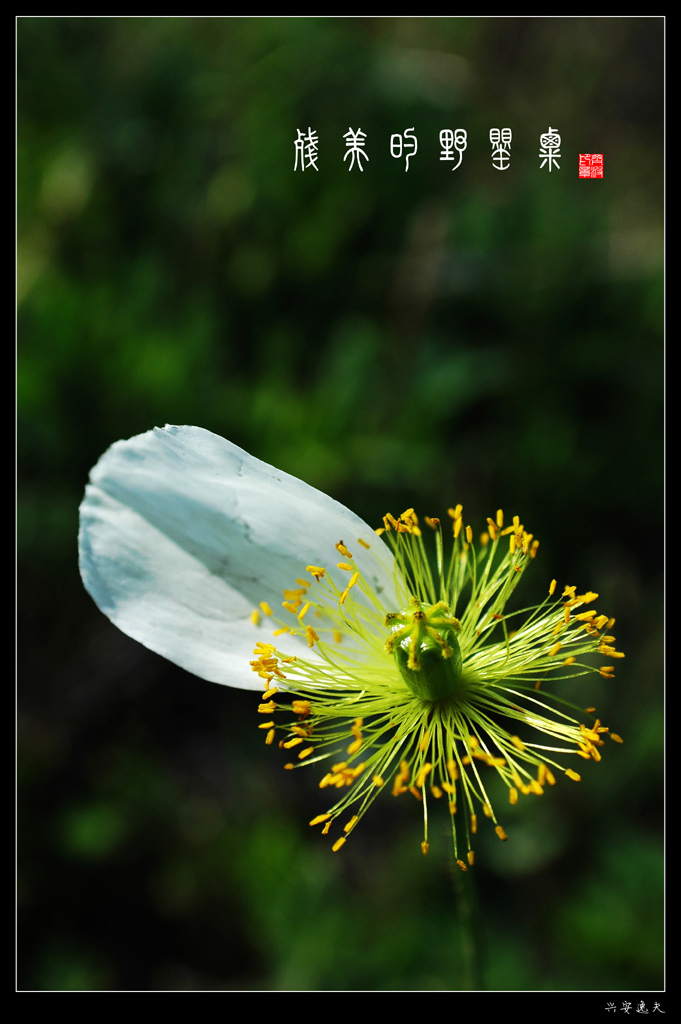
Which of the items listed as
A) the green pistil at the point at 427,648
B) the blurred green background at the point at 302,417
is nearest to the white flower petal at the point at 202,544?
the green pistil at the point at 427,648

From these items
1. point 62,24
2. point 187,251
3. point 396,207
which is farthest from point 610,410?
point 62,24

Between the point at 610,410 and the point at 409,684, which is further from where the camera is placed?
the point at 610,410

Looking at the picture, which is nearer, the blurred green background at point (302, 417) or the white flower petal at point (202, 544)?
the white flower petal at point (202, 544)

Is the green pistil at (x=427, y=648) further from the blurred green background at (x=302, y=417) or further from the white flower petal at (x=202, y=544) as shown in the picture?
the blurred green background at (x=302, y=417)

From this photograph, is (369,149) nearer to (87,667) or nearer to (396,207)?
(396,207)

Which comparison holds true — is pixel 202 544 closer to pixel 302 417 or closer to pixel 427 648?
pixel 427 648

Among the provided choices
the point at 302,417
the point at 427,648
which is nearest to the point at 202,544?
the point at 427,648
